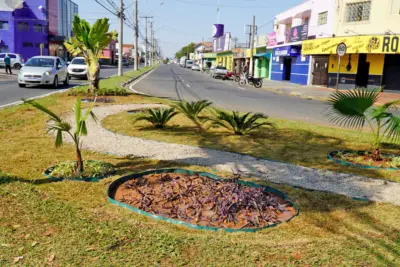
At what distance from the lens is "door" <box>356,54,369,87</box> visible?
27.9 metres

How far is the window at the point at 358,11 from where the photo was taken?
2648 centimetres

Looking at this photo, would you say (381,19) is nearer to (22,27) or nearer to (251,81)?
(251,81)

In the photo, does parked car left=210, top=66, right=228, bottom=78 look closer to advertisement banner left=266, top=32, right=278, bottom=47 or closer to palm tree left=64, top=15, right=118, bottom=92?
advertisement banner left=266, top=32, right=278, bottom=47

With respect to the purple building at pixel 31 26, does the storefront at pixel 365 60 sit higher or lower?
lower

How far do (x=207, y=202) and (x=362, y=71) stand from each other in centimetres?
2672

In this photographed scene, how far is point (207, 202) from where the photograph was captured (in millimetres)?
4594

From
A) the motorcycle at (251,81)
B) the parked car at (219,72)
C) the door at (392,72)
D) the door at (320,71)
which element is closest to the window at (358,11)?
the door at (392,72)

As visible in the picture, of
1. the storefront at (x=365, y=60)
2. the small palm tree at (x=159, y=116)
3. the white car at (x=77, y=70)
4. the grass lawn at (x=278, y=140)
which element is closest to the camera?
the grass lawn at (x=278, y=140)

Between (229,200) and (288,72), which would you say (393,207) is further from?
(288,72)

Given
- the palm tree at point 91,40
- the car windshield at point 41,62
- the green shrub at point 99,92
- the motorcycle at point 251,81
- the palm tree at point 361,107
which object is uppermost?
the palm tree at point 91,40

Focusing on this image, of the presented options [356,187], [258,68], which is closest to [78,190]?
[356,187]

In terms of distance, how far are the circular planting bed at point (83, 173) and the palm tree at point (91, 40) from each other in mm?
9555

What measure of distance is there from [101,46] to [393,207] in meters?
12.4

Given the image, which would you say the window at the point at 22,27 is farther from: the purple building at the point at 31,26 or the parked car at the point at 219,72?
the parked car at the point at 219,72
